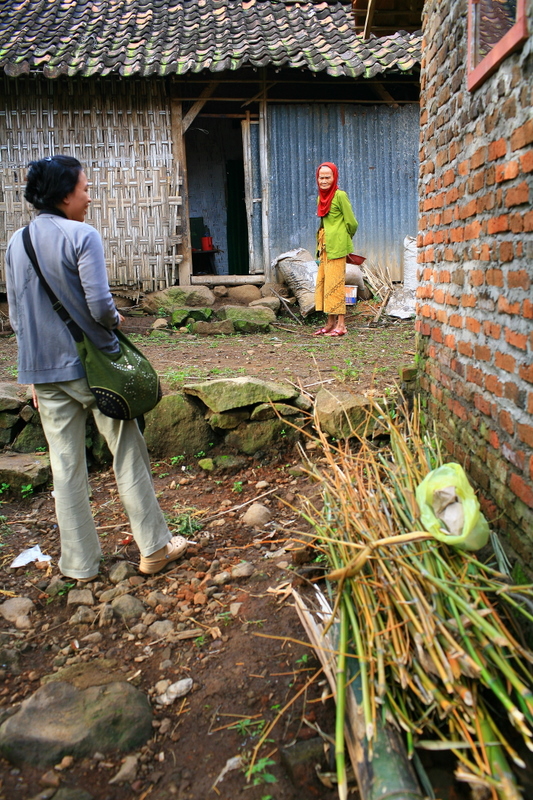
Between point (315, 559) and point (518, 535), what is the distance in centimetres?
96

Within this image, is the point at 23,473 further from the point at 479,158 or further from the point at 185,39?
the point at 185,39

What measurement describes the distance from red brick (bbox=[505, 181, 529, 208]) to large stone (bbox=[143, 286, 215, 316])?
6461 mm

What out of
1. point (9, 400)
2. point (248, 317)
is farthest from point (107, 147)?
point (9, 400)

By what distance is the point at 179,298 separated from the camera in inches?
339

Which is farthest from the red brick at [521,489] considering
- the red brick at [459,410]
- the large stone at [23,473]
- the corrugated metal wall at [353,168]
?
the corrugated metal wall at [353,168]

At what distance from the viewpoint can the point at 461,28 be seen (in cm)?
303

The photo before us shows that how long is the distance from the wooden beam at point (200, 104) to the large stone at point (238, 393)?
561cm

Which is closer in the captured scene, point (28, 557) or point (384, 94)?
point (28, 557)

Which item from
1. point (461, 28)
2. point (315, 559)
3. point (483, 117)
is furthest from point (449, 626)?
point (461, 28)

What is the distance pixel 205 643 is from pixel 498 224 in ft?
6.65

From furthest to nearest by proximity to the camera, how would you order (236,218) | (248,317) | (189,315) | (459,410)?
(236,218) < (189,315) < (248,317) < (459,410)

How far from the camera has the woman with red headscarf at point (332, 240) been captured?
691cm

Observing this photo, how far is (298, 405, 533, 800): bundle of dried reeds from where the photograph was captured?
168 centimetres

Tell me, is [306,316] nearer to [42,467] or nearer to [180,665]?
[42,467]
